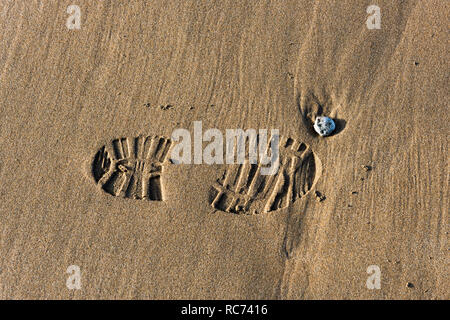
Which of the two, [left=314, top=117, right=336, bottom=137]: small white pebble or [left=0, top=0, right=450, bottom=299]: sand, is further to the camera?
[left=314, top=117, right=336, bottom=137]: small white pebble

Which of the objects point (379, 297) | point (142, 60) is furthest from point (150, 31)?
point (379, 297)

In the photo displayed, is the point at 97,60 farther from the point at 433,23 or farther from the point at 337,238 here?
the point at 433,23

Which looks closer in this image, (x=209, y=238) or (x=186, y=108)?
(x=209, y=238)

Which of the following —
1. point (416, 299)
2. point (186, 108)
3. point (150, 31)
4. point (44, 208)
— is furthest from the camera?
point (150, 31)

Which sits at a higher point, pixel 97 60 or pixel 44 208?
pixel 97 60

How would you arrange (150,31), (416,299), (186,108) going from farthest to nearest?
(150,31), (186,108), (416,299)
